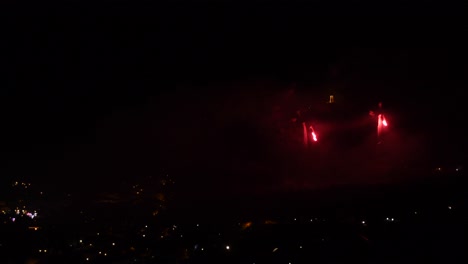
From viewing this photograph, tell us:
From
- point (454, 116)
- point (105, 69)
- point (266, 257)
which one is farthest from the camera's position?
point (454, 116)

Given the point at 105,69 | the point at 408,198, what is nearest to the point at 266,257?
the point at 408,198

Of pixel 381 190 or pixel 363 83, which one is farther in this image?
pixel 363 83

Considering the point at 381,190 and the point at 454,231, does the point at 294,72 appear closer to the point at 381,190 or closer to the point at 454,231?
the point at 381,190

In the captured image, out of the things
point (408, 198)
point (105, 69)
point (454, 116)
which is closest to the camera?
point (408, 198)

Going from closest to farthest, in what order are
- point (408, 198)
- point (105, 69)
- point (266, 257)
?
point (266, 257) < point (408, 198) < point (105, 69)

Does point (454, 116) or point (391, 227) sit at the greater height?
point (454, 116)

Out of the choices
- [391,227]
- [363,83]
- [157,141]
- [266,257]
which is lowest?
[266,257]

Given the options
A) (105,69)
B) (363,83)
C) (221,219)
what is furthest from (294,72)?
(105,69)

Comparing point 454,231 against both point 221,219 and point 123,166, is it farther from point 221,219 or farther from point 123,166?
point 123,166

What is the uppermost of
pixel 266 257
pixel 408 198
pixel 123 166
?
pixel 123 166
